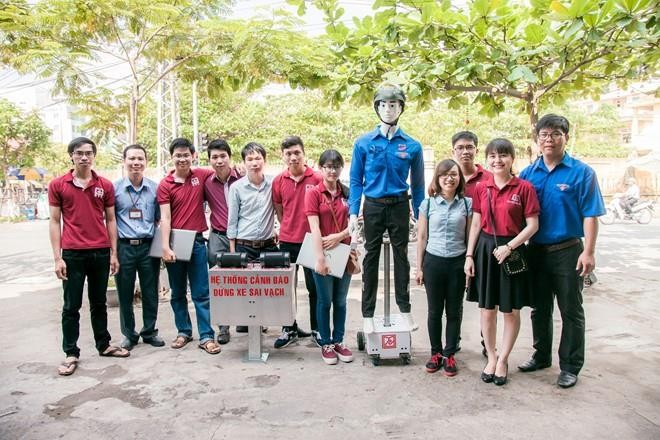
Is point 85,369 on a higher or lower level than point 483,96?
lower

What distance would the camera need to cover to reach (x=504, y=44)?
4379 mm

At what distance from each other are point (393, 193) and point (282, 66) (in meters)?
2.53

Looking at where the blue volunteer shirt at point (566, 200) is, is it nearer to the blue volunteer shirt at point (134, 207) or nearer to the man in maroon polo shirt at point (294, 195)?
the man in maroon polo shirt at point (294, 195)

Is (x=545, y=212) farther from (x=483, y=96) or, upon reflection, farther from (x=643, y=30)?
(x=483, y=96)

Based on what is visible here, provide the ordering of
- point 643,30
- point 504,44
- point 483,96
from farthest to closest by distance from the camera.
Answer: point 483,96, point 504,44, point 643,30

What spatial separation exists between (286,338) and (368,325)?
859mm

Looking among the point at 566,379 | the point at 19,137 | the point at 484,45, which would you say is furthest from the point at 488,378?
the point at 19,137

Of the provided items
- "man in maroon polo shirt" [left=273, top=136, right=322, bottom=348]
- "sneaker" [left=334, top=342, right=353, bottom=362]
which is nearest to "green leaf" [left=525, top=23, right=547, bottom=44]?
"man in maroon polo shirt" [left=273, top=136, right=322, bottom=348]

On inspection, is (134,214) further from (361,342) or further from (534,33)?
(534,33)

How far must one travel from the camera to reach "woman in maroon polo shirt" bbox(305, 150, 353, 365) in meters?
3.69

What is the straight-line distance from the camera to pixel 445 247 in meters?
3.49

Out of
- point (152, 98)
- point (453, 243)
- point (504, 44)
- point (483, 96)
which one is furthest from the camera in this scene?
point (152, 98)

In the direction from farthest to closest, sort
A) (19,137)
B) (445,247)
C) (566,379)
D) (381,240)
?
1. (19,137)
2. (381,240)
3. (445,247)
4. (566,379)

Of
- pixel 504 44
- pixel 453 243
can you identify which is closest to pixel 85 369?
pixel 453 243
